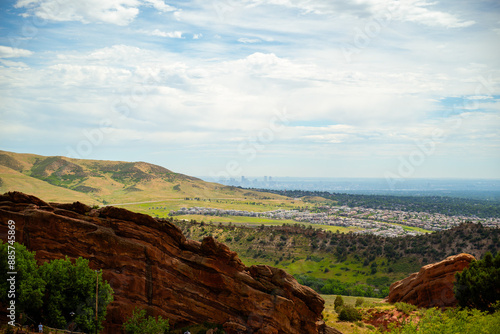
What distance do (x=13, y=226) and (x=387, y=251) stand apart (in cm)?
8341

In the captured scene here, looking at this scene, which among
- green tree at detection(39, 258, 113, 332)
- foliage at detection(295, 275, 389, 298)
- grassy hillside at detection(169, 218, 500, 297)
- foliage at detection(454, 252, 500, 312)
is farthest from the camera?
grassy hillside at detection(169, 218, 500, 297)

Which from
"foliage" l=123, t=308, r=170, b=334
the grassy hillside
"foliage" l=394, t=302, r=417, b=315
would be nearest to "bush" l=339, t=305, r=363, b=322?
"foliage" l=394, t=302, r=417, b=315

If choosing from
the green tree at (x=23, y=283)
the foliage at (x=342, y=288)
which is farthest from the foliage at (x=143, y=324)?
the foliage at (x=342, y=288)

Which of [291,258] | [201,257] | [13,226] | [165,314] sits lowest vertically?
[291,258]

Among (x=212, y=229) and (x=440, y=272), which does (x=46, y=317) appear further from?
(x=212, y=229)

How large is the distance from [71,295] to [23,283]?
3.57m

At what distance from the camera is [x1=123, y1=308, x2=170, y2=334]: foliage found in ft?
92.4

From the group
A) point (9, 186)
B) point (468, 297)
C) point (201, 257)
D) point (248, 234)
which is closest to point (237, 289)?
point (201, 257)

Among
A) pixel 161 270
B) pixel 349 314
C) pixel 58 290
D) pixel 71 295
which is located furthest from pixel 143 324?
pixel 349 314

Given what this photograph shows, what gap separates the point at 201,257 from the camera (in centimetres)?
3297

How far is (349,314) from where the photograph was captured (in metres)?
42.1

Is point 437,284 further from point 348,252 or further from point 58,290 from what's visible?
point 348,252

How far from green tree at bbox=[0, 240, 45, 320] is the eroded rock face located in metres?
3.42

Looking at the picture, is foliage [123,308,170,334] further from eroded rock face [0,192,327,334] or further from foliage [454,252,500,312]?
foliage [454,252,500,312]
